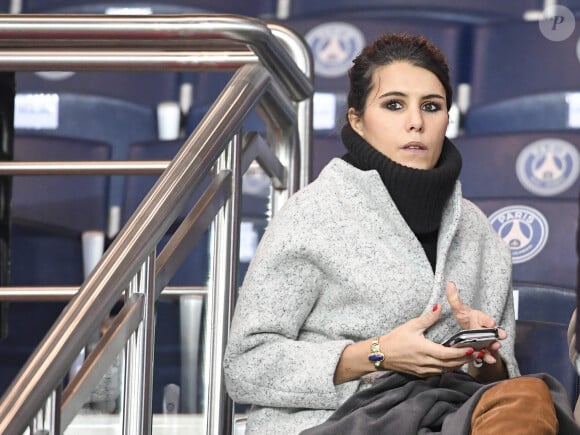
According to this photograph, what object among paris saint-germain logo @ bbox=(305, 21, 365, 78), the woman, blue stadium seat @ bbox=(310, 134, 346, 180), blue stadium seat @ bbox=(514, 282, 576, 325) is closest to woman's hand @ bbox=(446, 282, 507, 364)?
the woman

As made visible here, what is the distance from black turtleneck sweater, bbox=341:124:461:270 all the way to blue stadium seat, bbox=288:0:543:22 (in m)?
1.38

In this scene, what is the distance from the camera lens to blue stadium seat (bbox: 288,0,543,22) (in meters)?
2.59

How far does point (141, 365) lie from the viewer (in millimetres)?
1049

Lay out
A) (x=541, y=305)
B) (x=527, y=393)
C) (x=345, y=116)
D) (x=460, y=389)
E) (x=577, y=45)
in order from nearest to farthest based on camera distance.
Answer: (x=527, y=393), (x=460, y=389), (x=345, y=116), (x=541, y=305), (x=577, y=45)

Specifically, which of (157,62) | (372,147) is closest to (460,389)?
(372,147)

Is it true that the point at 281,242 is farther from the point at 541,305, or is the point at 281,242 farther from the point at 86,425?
the point at 541,305

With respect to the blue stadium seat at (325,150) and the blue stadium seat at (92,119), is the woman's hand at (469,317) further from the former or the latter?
the blue stadium seat at (92,119)

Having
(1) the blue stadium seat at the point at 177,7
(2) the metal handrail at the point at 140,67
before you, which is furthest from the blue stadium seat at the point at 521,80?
(2) the metal handrail at the point at 140,67

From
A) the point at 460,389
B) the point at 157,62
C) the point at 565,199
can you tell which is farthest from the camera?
the point at 565,199

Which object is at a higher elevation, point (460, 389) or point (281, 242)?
point (281, 242)

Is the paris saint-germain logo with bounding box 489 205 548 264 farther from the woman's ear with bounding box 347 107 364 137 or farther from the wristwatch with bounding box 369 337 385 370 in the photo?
the wristwatch with bounding box 369 337 385 370

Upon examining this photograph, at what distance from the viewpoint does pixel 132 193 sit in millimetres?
2414

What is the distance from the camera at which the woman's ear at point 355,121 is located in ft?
4.38

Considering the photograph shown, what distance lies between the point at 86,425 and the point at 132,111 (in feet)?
5.59
